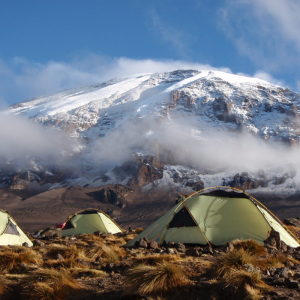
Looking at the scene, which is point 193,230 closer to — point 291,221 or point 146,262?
point 146,262

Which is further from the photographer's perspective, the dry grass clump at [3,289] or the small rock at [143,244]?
the small rock at [143,244]

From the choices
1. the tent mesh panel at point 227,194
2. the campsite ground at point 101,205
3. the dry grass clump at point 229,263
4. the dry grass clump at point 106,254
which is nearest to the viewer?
the dry grass clump at point 229,263

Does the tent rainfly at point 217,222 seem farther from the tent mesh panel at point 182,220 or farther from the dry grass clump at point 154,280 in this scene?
the dry grass clump at point 154,280

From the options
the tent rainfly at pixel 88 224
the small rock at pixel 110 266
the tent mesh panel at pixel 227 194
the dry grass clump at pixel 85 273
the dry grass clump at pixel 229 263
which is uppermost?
the tent mesh panel at pixel 227 194

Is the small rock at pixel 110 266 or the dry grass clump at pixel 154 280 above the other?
the dry grass clump at pixel 154 280

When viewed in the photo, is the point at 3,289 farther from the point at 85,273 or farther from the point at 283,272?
the point at 283,272

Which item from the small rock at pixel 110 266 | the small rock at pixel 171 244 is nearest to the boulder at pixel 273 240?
the small rock at pixel 171 244

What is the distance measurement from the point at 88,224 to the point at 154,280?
18644 millimetres

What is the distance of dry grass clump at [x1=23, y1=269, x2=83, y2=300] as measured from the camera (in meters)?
5.66

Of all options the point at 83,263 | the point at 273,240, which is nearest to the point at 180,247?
the point at 273,240

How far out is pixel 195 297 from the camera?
5.39 meters

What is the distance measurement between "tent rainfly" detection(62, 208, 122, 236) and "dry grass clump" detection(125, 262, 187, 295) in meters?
17.2

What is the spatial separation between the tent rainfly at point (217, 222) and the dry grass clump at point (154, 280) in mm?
4730

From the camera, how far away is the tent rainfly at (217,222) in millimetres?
10352
